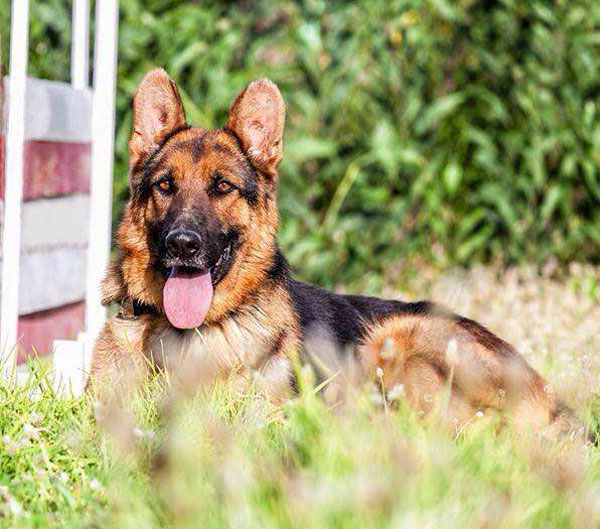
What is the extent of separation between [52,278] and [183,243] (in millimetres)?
2042

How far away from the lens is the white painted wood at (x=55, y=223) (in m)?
5.75

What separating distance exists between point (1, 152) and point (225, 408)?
240cm

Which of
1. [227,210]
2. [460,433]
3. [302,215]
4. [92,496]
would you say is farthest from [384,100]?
[92,496]

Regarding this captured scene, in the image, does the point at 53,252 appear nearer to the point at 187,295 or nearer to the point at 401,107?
the point at 187,295

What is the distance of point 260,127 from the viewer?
480 cm

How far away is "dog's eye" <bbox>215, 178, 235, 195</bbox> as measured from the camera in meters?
4.60

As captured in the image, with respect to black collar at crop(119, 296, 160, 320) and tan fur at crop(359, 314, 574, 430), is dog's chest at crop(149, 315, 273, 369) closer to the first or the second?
black collar at crop(119, 296, 160, 320)

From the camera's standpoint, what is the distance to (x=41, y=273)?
5879 millimetres

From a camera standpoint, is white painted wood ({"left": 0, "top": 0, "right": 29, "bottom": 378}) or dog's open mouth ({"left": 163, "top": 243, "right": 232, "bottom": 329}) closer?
dog's open mouth ({"left": 163, "top": 243, "right": 232, "bottom": 329})

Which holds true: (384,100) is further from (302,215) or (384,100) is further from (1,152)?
(1,152)

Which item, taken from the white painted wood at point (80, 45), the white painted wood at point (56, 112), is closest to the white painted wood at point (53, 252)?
the white painted wood at point (56, 112)

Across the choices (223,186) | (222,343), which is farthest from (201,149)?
(222,343)

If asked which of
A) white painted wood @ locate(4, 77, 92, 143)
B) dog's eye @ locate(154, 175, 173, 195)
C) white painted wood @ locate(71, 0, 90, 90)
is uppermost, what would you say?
white painted wood @ locate(71, 0, 90, 90)

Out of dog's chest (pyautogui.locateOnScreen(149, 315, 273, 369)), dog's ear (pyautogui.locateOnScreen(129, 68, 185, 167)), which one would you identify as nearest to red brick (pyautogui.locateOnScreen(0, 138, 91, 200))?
dog's ear (pyautogui.locateOnScreen(129, 68, 185, 167))
